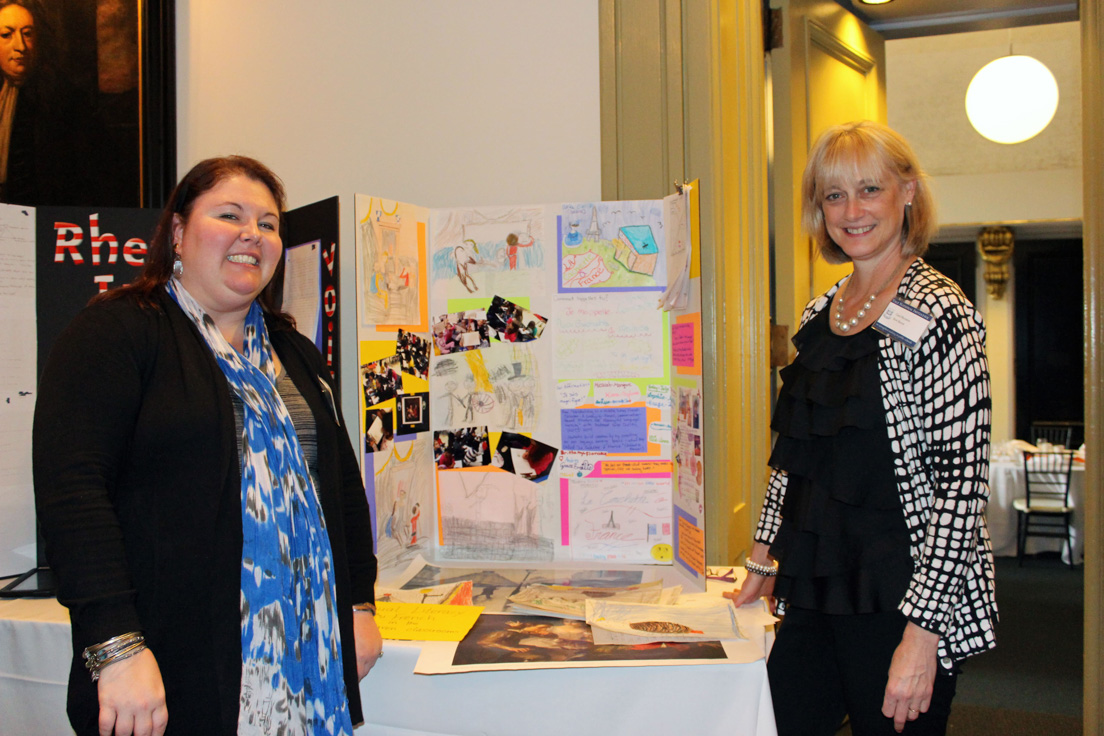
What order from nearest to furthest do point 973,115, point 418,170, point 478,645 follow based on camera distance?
point 478,645
point 418,170
point 973,115

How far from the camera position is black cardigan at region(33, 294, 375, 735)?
978 mm

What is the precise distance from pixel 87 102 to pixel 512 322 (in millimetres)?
1500

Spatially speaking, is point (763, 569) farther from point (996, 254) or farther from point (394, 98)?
point (996, 254)

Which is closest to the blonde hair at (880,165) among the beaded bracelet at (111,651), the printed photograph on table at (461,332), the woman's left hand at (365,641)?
the printed photograph on table at (461,332)

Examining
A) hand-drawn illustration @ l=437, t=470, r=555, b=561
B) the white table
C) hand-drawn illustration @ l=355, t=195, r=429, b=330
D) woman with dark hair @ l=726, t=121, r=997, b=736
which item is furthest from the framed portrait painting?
the white table

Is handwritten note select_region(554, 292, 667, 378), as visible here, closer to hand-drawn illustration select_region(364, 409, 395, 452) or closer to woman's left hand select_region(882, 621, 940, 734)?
hand-drawn illustration select_region(364, 409, 395, 452)

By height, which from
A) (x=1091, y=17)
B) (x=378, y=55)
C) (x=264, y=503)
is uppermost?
(x=378, y=55)

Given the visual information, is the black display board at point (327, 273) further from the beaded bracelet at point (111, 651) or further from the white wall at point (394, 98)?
the beaded bracelet at point (111, 651)

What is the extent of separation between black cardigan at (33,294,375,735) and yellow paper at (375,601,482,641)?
0.38 metres

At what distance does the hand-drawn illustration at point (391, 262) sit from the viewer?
174 cm

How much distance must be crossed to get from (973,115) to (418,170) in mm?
3883

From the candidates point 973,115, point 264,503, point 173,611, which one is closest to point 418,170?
point 264,503

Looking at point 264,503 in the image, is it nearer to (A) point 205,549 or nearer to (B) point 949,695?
(A) point 205,549

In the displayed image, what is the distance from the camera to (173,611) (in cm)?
105
